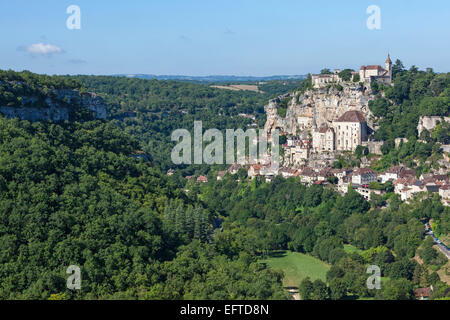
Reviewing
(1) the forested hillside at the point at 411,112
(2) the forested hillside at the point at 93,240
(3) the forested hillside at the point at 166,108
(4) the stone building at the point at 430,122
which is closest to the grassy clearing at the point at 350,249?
(2) the forested hillside at the point at 93,240

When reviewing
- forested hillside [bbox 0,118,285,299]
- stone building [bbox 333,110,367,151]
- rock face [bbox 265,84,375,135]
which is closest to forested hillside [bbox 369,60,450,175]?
rock face [bbox 265,84,375,135]

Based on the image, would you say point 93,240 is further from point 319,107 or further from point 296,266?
point 319,107

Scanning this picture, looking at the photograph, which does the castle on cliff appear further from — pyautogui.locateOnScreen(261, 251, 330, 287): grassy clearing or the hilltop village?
pyautogui.locateOnScreen(261, 251, 330, 287): grassy clearing

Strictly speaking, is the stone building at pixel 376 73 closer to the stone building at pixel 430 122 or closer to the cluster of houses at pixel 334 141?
the cluster of houses at pixel 334 141

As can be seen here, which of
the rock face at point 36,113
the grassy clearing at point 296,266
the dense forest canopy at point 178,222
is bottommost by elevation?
the grassy clearing at point 296,266

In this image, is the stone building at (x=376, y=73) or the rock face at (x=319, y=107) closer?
the rock face at (x=319, y=107)

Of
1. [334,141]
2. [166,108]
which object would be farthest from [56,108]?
[166,108]
